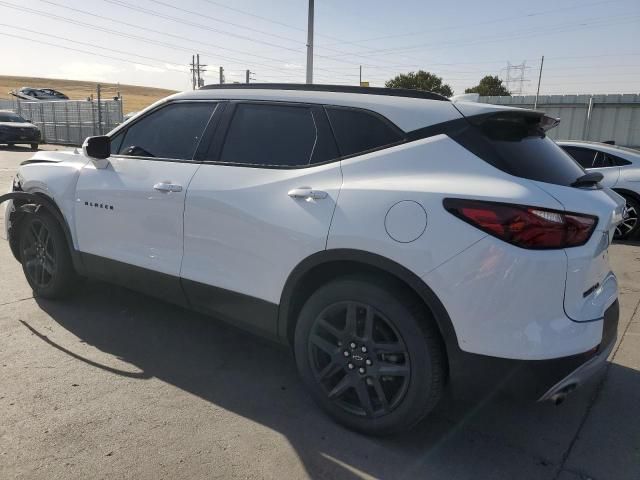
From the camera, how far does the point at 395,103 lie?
2.73m

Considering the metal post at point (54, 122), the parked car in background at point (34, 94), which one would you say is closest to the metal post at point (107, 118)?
the metal post at point (54, 122)

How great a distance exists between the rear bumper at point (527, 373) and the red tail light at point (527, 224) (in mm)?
499

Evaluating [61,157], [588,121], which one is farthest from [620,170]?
[588,121]

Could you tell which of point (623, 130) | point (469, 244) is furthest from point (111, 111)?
point (469, 244)

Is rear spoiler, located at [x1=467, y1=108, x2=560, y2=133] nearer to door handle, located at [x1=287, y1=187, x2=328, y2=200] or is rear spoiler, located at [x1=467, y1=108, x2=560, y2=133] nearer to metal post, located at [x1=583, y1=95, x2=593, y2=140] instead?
door handle, located at [x1=287, y1=187, x2=328, y2=200]

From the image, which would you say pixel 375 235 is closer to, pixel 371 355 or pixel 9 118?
pixel 371 355

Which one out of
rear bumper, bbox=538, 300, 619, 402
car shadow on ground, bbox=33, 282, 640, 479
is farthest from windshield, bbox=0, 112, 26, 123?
rear bumper, bbox=538, 300, 619, 402

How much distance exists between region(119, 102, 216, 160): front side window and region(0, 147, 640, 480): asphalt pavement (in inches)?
54.4

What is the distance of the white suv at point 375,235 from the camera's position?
2223 millimetres

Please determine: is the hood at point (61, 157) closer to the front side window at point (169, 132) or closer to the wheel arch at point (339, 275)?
Result: the front side window at point (169, 132)

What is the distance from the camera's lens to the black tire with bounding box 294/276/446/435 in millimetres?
2439

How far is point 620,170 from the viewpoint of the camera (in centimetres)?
833

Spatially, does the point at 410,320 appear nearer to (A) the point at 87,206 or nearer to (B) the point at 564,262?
(B) the point at 564,262

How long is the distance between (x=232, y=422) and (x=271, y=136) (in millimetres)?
1642
